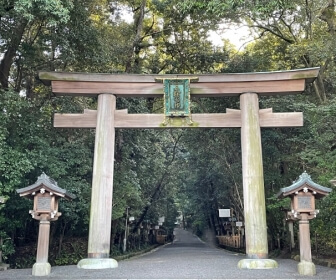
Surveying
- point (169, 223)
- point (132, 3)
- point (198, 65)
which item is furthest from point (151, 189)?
point (169, 223)

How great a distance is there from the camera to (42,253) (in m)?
7.82

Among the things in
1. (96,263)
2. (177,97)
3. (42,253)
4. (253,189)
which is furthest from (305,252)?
(42,253)

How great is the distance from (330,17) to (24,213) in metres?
14.0

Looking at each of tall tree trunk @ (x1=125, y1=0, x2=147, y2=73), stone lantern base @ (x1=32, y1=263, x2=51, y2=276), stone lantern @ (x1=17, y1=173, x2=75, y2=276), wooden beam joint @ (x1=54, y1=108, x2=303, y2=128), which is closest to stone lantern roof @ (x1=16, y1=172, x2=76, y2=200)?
stone lantern @ (x1=17, y1=173, x2=75, y2=276)

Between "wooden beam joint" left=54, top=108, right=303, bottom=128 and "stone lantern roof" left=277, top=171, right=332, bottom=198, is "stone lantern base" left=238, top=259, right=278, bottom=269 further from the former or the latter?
"wooden beam joint" left=54, top=108, right=303, bottom=128

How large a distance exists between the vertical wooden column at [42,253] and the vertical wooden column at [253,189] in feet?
15.5

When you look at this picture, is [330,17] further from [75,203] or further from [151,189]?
[151,189]

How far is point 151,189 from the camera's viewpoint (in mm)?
23578

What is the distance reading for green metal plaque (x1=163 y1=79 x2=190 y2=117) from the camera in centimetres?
943

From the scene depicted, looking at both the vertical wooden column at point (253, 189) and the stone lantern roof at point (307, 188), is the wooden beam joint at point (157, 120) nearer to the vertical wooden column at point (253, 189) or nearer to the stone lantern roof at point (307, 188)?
the vertical wooden column at point (253, 189)

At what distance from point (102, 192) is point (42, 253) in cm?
200

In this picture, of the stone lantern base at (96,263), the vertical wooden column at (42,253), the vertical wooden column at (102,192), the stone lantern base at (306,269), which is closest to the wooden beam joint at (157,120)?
the vertical wooden column at (102,192)

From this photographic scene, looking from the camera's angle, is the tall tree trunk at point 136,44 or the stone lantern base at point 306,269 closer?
the stone lantern base at point 306,269

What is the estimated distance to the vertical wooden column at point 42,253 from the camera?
7707 millimetres
